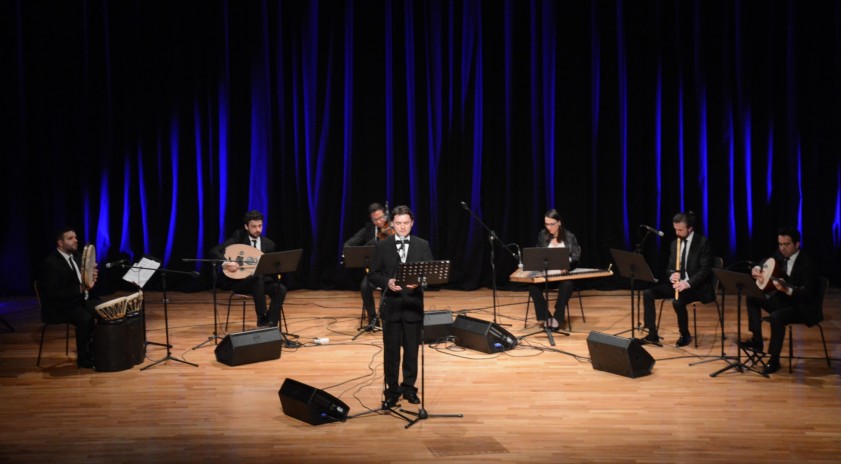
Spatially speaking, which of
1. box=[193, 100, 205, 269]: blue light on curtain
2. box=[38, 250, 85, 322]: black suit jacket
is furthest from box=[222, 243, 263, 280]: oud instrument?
box=[193, 100, 205, 269]: blue light on curtain

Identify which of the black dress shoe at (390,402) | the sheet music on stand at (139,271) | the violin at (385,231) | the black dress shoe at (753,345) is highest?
the violin at (385,231)

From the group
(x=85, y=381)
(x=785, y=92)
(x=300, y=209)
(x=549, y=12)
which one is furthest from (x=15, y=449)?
(x=785, y=92)

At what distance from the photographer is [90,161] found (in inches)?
429

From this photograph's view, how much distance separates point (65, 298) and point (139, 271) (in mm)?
871

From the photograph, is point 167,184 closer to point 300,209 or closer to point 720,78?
point 300,209

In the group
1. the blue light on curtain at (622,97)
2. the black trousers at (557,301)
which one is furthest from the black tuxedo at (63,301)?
the blue light on curtain at (622,97)

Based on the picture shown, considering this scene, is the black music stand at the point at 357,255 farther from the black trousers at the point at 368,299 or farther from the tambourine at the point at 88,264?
the tambourine at the point at 88,264

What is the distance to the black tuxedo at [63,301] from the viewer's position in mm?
6895

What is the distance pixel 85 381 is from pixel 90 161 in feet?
17.5

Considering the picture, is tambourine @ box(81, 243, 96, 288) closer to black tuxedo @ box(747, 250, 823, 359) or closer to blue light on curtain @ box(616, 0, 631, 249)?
black tuxedo @ box(747, 250, 823, 359)

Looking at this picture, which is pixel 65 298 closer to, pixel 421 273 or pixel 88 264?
pixel 88 264

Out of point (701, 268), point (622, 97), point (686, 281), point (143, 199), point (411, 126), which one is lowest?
point (686, 281)

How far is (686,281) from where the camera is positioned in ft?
23.8

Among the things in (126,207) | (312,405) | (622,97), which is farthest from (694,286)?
(126,207)
